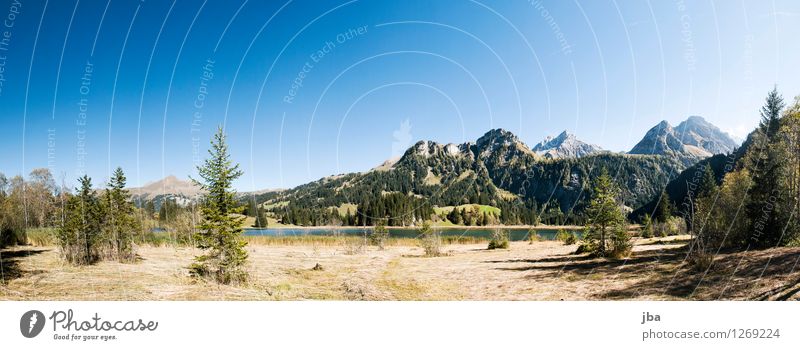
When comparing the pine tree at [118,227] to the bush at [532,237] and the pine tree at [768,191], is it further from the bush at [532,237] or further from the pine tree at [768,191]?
the bush at [532,237]

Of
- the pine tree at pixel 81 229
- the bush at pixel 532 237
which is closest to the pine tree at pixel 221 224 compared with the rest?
the pine tree at pixel 81 229

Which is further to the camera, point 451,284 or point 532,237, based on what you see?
point 532,237

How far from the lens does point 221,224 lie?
14.9 metres

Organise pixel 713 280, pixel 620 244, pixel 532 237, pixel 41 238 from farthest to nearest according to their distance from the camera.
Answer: pixel 532 237, pixel 41 238, pixel 620 244, pixel 713 280

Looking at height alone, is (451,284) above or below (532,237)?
above

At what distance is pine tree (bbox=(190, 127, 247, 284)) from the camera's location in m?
14.9

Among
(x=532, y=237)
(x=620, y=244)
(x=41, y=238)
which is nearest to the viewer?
(x=620, y=244)

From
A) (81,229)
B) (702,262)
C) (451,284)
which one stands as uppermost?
(81,229)

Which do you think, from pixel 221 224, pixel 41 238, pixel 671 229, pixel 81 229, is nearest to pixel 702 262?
pixel 221 224

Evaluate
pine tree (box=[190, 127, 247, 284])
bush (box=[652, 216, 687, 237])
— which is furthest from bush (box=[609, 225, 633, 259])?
bush (box=[652, 216, 687, 237])

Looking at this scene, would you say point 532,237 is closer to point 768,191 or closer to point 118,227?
point 768,191

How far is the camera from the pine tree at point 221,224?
48.7 feet
